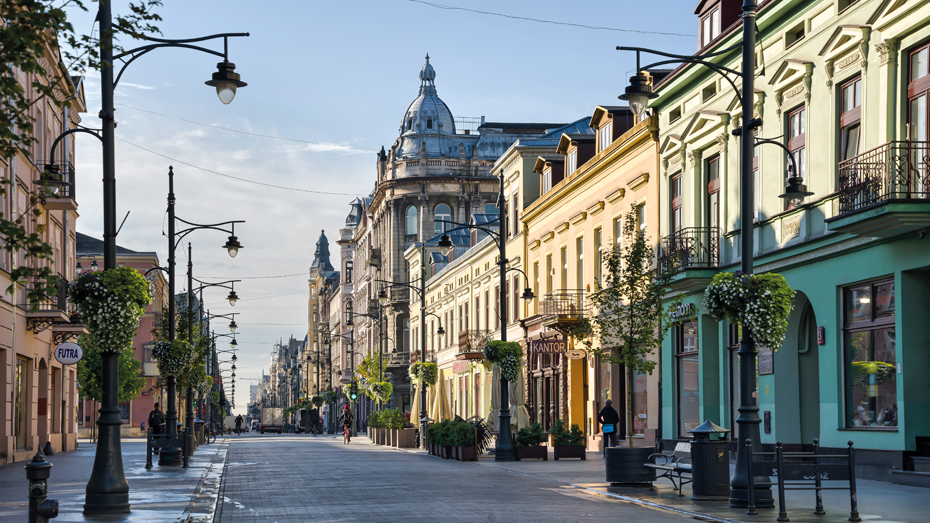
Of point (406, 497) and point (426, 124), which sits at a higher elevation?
point (426, 124)

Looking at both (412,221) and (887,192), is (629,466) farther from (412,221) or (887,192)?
(412,221)

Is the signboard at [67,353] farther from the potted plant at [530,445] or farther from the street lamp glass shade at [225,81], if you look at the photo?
the street lamp glass shade at [225,81]

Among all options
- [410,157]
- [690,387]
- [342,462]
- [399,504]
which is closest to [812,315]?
[690,387]

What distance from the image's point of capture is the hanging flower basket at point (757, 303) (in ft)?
50.7

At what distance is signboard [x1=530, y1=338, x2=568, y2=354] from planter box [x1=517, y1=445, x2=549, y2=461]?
31.6 feet

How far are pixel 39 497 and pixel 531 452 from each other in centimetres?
2180

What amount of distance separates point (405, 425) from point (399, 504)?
3139cm

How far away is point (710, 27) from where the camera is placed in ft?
93.9

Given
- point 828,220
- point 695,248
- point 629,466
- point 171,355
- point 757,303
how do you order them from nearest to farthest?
1. point 757,303
2. point 828,220
3. point 629,466
4. point 695,248
5. point 171,355

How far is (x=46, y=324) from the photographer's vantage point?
1395 inches

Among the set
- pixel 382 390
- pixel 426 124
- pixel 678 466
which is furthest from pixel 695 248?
pixel 426 124

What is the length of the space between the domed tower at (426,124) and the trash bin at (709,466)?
2662 inches

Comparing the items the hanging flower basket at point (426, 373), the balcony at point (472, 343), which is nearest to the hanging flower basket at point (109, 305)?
the hanging flower basket at point (426, 373)

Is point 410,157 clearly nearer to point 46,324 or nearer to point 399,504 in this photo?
point 46,324
